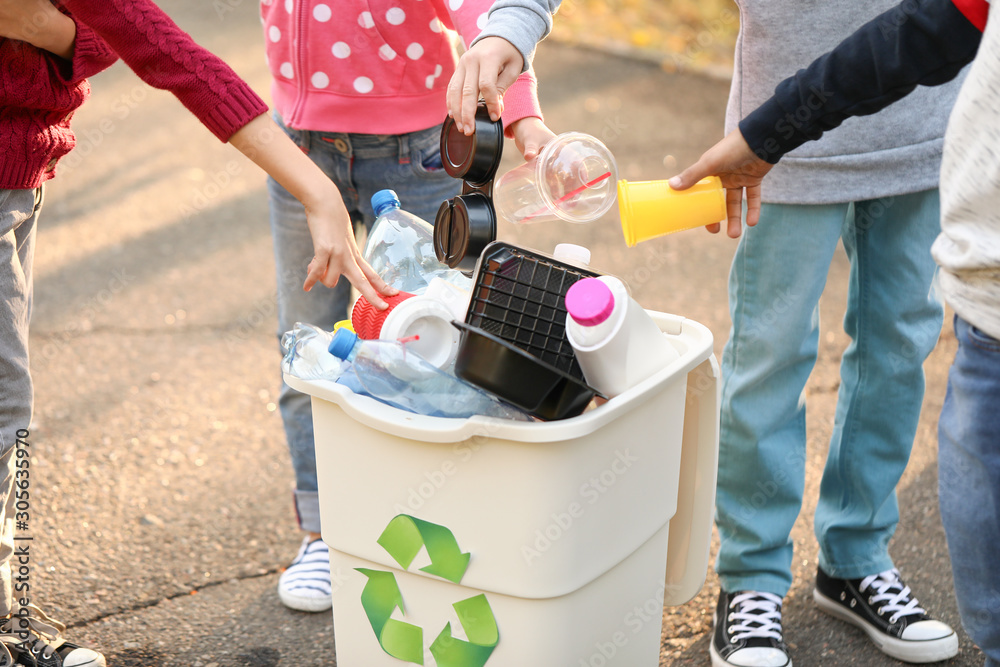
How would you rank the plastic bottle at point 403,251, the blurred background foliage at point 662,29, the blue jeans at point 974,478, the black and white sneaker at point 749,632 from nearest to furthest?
the blue jeans at point 974,478 → the plastic bottle at point 403,251 → the black and white sneaker at point 749,632 → the blurred background foliage at point 662,29

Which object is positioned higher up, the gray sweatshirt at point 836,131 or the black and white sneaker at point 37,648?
the gray sweatshirt at point 836,131

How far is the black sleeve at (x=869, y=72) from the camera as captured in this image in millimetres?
1269

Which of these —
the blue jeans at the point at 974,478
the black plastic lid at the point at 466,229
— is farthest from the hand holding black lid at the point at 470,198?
the blue jeans at the point at 974,478

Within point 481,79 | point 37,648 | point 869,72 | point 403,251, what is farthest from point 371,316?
point 37,648

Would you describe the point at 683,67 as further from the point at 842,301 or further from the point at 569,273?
the point at 569,273

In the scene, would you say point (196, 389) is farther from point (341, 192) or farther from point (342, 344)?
point (342, 344)

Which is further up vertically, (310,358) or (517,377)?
(517,377)

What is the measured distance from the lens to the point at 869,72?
1359 millimetres

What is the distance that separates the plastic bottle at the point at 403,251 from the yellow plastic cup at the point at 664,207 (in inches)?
14.6

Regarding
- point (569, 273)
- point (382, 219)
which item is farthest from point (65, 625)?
point (569, 273)

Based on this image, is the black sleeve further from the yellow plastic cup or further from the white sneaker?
the white sneaker

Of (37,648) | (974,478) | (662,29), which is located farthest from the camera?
(662,29)

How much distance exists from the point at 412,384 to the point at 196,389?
5.92 feet

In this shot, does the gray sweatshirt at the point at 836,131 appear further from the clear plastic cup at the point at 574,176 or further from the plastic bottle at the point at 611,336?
the plastic bottle at the point at 611,336
